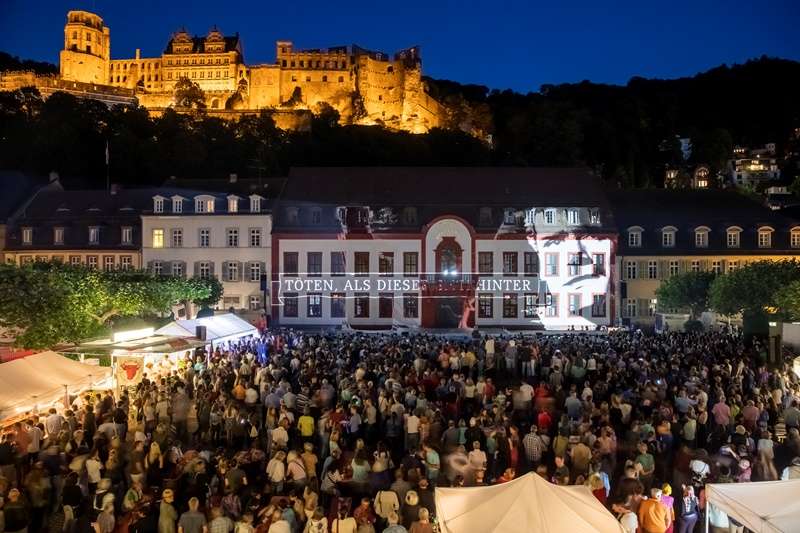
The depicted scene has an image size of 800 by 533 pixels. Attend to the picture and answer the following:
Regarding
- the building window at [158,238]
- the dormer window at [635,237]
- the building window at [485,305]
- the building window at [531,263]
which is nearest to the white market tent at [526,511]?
the building window at [485,305]

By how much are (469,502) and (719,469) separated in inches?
198

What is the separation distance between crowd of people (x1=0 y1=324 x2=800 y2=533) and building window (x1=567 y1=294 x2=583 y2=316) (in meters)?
21.5

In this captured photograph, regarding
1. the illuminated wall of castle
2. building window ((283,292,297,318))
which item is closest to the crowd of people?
building window ((283,292,297,318))

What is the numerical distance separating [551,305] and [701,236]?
423 inches

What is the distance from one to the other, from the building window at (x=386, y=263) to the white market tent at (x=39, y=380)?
2708 cm

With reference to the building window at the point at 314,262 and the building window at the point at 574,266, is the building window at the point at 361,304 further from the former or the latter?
the building window at the point at 574,266

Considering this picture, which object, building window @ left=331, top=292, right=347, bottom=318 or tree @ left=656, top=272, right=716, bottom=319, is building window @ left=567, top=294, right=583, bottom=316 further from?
building window @ left=331, top=292, right=347, bottom=318

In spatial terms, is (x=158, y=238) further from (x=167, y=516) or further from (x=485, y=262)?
(x=167, y=516)

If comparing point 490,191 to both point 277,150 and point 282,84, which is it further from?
point 282,84

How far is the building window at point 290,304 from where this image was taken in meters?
43.4

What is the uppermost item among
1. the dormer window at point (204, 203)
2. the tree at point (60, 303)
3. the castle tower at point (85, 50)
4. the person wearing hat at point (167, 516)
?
the castle tower at point (85, 50)

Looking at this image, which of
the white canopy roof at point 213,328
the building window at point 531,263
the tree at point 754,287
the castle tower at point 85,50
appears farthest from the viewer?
the castle tower at point 85,50

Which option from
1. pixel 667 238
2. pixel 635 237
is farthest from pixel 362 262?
pixel 667 238

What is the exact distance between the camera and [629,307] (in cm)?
4594
